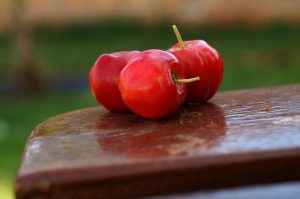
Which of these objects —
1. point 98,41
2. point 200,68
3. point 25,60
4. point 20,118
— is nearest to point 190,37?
point 98,41

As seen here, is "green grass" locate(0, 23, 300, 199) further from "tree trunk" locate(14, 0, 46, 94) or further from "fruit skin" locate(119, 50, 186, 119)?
"fruit skin" locate(119, 50, 186, 119)

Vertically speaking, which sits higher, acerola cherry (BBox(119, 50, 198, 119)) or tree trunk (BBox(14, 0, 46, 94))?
acerola cherry (BBox(119, 50, 198, 119))

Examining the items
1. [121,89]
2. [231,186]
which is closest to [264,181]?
[231,186]

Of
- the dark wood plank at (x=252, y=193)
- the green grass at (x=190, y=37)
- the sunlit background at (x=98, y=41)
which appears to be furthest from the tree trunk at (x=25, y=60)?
the dark wood plank at (x=252, y=193)

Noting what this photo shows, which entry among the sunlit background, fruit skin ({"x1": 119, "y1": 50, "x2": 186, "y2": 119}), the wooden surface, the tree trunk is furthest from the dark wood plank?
the tree trunk

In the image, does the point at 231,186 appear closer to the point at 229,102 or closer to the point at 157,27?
the point at 229,102

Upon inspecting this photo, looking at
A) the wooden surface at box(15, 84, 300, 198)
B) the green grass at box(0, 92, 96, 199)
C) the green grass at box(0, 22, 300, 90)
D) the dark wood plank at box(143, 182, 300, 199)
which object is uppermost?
the wooden surface at box(15, 84, 300, 198)

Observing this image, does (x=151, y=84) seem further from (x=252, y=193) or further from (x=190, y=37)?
(x=190, y=37)
